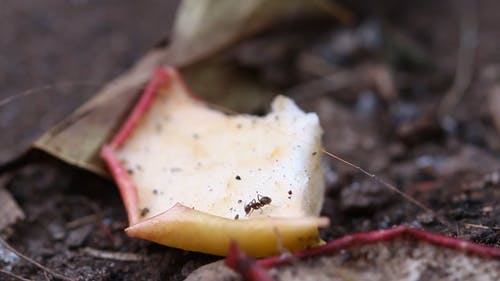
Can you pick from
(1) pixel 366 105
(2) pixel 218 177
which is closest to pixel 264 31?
(1) pixel 366 105

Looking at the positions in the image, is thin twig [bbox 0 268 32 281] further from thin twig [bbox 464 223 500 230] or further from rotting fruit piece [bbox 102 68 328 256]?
thin twig [bbox 464 223 500 230]

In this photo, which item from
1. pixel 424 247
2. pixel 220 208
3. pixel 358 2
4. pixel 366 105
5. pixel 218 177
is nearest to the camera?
pixel 424 247

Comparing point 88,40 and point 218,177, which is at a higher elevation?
point 88,40

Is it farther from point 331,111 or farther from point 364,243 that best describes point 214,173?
point 331,111

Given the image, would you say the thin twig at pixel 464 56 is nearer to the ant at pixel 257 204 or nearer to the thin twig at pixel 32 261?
the ant at pixel 257 204

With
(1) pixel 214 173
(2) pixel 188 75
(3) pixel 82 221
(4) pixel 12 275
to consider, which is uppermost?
(2) pixel 188 75

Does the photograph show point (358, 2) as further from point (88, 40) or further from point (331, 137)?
point (88, 40)

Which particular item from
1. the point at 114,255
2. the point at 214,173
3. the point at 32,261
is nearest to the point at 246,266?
the point at 214,173
